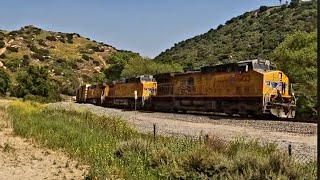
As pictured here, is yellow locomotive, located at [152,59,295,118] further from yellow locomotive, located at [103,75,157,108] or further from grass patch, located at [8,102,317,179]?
grass patch, located at [8,102,317,179]

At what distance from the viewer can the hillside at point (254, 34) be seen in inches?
2474

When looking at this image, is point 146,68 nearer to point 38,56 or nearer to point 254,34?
point 254,34

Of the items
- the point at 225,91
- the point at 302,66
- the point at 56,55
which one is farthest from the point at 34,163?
the point at 56,55

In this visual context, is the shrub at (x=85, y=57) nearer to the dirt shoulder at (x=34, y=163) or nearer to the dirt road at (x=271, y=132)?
the dirt road at (x=271, y=132)

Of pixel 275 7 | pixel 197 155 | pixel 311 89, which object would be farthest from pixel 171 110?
pixel 275 7

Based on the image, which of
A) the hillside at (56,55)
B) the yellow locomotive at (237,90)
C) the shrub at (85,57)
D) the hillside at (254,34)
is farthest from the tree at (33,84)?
the shrub at (85,57)

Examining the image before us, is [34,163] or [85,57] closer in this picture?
[34,163]

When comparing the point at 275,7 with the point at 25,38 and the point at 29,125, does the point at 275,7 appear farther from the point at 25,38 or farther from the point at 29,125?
the point at 29,125

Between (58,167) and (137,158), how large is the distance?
1984mm

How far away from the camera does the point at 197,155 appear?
24.5 ft

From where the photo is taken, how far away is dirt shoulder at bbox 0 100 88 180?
28.9 feet

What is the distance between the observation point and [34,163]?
10.2 meters

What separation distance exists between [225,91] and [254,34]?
5346cm

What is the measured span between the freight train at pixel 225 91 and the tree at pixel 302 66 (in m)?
2.28
